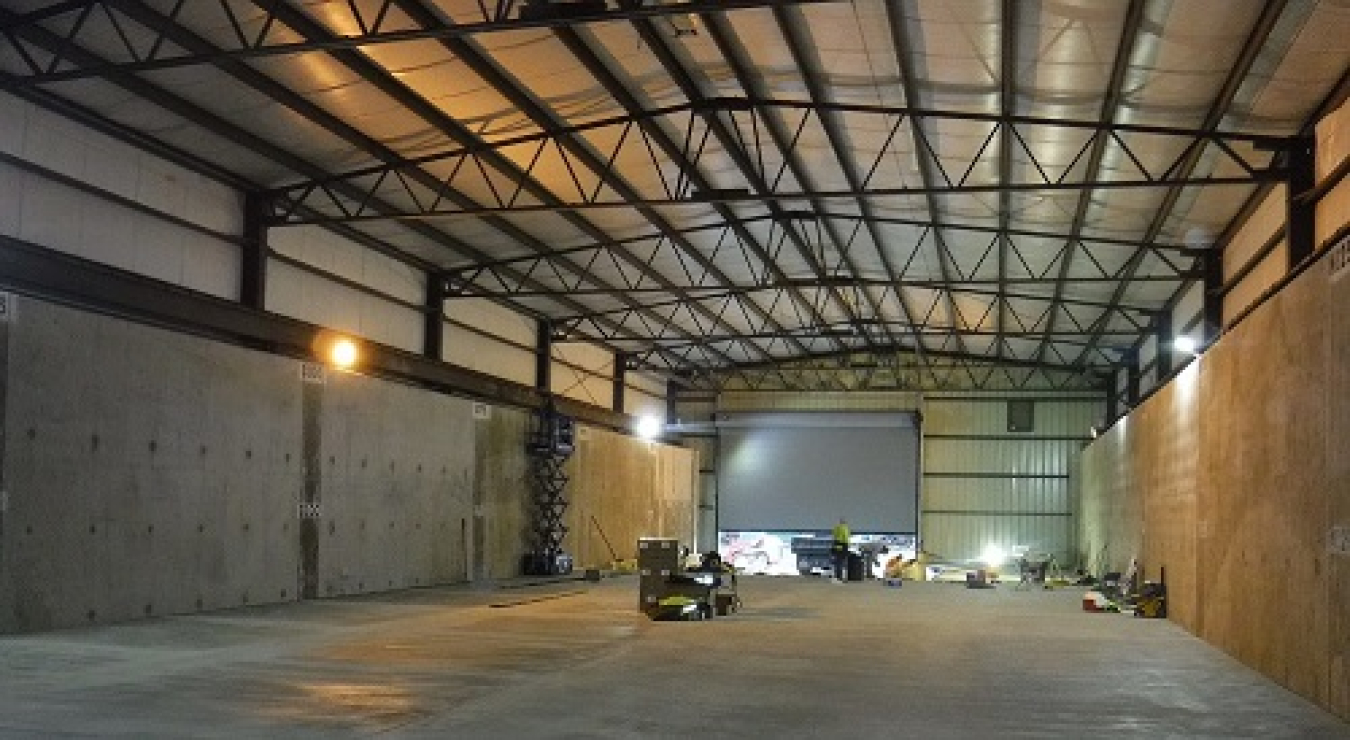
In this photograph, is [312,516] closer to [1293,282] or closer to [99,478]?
[99,478]

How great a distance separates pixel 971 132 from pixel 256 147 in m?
10.9

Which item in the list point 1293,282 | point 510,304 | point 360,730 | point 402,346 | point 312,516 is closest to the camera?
Result: point 360,730

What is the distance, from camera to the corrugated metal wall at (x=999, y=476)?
143 feet

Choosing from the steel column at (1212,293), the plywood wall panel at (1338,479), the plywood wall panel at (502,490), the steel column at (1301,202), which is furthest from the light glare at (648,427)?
the plywood wall panel at (1338,479)

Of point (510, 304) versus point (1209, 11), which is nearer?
point (1209, 11)

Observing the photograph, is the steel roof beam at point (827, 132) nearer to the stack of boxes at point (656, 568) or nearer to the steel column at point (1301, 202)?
the steel column at point (1301, 202)

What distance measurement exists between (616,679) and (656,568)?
7921 millimetres

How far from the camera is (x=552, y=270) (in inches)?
1188

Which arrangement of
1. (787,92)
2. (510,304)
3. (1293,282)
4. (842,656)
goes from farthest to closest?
(510,304)
(787,92)
(842,656)
(1293,282)

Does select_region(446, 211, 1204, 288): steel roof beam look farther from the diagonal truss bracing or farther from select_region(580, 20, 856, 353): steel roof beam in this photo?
the diagonal truss bracing

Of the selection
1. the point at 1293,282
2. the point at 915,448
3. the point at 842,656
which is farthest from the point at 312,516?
the point at 915,448

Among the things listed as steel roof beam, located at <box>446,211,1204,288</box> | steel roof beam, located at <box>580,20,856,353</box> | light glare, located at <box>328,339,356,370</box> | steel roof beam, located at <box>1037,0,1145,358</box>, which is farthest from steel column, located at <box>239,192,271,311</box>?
steel roof beam, located at <box>1037,0,1145,358</box>

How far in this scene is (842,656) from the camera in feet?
49.8

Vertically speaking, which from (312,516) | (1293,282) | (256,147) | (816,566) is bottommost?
(816,566)
